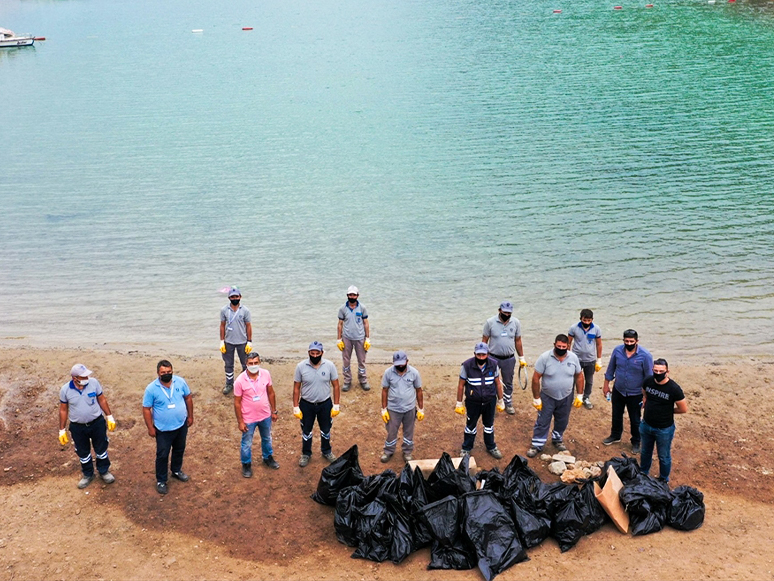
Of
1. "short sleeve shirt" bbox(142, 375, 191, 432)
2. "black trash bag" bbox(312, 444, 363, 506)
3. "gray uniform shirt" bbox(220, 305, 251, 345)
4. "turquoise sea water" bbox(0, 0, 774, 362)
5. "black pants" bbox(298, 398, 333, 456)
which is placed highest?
"turquoise sea water" bbox(0, 0, 774, 362)

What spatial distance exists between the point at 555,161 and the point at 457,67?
1553cm

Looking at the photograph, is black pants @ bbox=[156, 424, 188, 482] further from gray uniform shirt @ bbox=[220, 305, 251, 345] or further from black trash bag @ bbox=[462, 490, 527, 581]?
black trash bag @ bbox=[462, 490, 527, 581]

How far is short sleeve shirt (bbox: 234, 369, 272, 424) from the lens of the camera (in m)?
8.82

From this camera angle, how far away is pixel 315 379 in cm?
905

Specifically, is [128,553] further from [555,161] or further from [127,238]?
[555,161]

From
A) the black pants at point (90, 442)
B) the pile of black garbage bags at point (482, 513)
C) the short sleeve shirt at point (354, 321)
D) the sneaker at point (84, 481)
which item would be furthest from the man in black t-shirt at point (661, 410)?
the sneaker at point (84, 481)

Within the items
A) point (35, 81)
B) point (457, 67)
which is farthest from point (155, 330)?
point (35, 81)

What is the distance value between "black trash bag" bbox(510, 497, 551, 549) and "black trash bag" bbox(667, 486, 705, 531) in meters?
1.34

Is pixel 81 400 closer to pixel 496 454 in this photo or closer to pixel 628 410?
pixel 496 454

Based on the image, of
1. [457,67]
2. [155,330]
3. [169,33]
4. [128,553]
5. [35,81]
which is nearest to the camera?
[128,553]

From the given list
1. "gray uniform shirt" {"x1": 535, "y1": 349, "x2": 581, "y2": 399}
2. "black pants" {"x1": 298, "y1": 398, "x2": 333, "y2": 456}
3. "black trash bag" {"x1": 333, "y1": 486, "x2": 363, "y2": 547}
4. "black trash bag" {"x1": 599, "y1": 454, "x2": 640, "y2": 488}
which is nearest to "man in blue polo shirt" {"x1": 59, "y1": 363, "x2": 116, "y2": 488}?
"black pants" {"x1": 298, "y1": 398, "x2": 333, "y2": 456}

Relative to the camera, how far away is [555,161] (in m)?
24.3

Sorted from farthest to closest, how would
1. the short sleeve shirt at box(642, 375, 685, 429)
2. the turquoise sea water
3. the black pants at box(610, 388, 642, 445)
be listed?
the turquoise sea water
the black pants at box(610, 388, 642, 445)
the short sleeve shirt at box(642, 375, 685, 429)

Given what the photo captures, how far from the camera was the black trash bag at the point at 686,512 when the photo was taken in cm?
765
